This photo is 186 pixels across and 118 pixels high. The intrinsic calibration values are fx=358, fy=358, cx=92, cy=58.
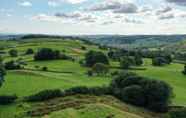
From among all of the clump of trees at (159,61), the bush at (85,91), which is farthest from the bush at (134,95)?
the clump of trees at (159,61)

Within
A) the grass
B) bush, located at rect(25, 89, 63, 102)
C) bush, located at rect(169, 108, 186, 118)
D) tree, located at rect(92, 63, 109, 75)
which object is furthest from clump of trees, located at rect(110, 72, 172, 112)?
tree, located at rect(92, 63, 109, 75)

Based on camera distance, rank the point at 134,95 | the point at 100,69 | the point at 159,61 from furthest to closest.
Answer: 1. the point at 159,61
2. the point at 100,69
3. the point at 134,95

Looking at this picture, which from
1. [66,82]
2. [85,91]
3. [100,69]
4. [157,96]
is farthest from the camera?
[100,69]

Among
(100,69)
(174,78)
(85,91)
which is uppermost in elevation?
(85,91)

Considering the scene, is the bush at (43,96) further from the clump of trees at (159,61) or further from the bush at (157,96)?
the clump of trees at (159,61)

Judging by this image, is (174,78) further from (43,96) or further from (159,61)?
(43,96)

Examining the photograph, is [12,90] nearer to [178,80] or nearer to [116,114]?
[116,114]

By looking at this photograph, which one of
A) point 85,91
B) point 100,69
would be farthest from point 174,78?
point 85,91

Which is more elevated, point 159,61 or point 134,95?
point 134,95

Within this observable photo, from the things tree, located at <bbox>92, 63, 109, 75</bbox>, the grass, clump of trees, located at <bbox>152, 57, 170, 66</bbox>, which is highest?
tree, located at <bbox>92, 63, 109, 75</bbox>

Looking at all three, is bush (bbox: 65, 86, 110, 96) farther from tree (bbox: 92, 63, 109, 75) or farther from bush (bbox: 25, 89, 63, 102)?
tree (bbox: 92, 63, 109, 75)
